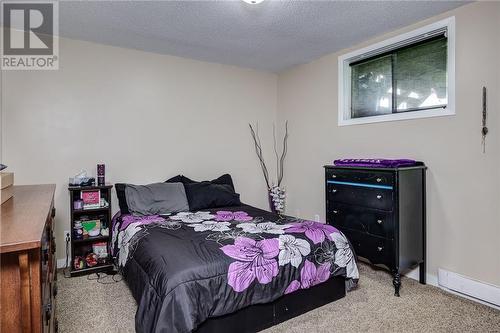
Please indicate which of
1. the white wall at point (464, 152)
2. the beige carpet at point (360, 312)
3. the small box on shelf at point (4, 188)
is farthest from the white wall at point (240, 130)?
the small box on shelf at point (4, 188)

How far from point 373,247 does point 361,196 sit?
1.57ft

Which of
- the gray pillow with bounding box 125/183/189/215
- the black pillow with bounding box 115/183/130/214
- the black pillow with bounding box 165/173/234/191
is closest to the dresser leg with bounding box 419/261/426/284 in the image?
the black pillow with bounding box 165/173/234/191

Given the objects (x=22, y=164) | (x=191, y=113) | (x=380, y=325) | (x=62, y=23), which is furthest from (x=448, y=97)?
(x=22, y=164)

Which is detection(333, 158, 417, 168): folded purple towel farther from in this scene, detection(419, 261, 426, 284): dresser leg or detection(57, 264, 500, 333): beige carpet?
detection(57, 264, 500, 333): beige carpet

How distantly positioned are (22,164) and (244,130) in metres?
2.69

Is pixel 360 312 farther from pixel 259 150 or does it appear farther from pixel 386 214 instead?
pixel 259 150

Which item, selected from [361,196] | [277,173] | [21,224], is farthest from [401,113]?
[21,224]

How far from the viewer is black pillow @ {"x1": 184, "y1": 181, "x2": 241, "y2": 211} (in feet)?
11.3

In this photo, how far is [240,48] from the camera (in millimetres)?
3562

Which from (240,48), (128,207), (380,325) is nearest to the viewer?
(380,325)

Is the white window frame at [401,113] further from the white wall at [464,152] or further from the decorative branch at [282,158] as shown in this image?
the decorative branch at [282,158]

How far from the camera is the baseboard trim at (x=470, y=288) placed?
2412 mm

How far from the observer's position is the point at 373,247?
2.78 m

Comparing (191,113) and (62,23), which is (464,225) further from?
(62,23)
